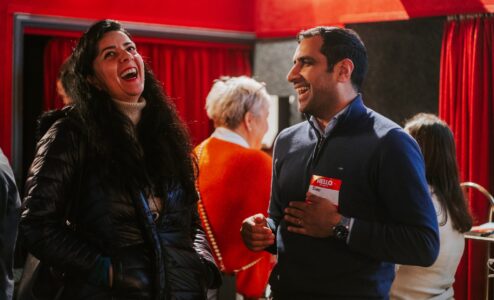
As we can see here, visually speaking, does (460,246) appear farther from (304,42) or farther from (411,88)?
(411,88)

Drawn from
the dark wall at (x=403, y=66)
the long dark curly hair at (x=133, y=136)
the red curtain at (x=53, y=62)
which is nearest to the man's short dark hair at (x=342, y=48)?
the long dark curly hair at (x=133, y=136)

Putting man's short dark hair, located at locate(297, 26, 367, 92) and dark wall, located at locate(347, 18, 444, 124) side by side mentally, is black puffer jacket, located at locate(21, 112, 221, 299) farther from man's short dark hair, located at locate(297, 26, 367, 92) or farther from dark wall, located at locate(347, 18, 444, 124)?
dark wall, located at locate(347, 18, 444, 124)

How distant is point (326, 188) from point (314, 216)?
0.09 metres

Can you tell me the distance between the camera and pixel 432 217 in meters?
1.92

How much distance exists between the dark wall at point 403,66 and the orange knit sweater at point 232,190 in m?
1.58

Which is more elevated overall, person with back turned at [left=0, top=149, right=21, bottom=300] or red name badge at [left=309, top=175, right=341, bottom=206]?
red name badge at [left=309, top=175, right=341, bottom=206]

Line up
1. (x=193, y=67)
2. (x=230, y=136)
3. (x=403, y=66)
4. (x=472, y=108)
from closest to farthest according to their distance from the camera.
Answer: (x=230, y=136) → (x=472, y=108) → (x=403, y=66) → (x=193, y=67)

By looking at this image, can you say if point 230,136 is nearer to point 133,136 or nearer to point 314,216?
point 133,136

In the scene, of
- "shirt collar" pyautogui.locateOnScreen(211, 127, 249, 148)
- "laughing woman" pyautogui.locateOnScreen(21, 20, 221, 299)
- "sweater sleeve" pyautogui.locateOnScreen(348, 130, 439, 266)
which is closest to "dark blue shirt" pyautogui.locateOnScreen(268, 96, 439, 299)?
"sweater sleeve" pyautogui.locateOnScreen(348, 130, 439, 266)

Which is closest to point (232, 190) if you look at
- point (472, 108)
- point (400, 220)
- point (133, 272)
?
point (133, 272)

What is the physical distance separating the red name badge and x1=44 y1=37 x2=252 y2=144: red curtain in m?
3.40

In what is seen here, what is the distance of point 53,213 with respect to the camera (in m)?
2.00

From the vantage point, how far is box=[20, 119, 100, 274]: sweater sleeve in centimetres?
198

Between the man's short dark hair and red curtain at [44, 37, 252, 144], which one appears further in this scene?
red curtain at [44, 37, 252, 144]
